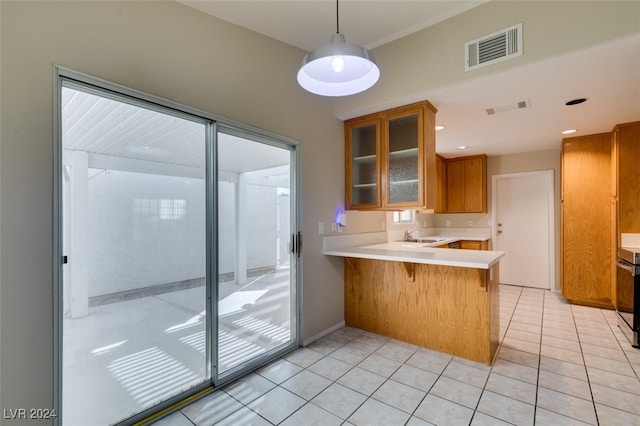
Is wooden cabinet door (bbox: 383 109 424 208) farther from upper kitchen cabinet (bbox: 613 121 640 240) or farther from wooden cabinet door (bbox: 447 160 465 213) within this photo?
wooden cabinet door (bbox: 447 160 465 213)

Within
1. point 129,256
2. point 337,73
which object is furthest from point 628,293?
point 129,256

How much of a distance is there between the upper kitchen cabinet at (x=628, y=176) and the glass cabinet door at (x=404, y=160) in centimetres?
268

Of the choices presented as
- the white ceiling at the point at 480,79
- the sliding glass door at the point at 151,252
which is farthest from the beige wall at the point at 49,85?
the white ceiling at the point at 480,79

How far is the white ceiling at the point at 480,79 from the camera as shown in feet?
6.72

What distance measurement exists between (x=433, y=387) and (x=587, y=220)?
3.45 m

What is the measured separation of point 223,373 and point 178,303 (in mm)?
665

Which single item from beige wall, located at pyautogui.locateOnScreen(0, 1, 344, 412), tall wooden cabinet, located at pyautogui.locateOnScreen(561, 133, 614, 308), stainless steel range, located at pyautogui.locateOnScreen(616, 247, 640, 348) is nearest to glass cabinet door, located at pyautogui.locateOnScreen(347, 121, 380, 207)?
beige wall, located at pyautogui.locateOnScreen(0, 1, 344, 412)

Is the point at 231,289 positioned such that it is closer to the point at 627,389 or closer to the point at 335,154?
the point at 335,154

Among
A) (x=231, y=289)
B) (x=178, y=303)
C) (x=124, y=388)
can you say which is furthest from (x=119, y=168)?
(x=124, y=388)

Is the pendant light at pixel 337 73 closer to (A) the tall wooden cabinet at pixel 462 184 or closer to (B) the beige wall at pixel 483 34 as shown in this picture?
(B) the beige wall at pixel 483 34

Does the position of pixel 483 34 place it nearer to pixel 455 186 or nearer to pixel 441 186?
pixel 441 186

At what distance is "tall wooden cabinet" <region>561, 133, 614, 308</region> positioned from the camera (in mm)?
3768

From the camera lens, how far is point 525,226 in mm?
5004

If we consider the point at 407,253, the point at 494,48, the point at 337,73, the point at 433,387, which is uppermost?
the point at 494,48
